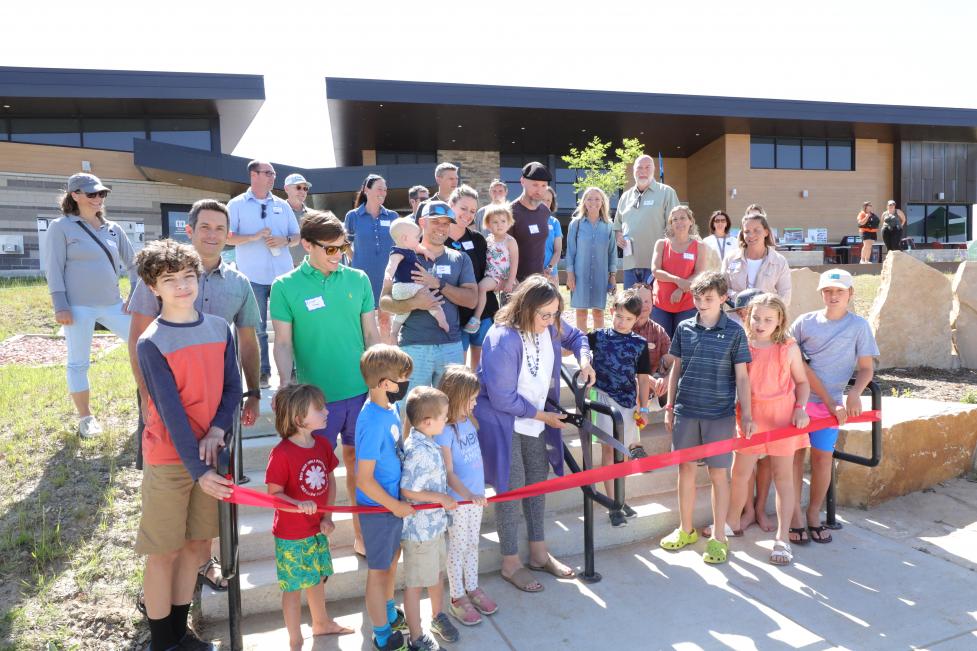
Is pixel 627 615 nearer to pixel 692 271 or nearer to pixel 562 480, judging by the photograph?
pixel 562 480

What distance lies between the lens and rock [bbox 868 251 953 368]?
24.4 feet

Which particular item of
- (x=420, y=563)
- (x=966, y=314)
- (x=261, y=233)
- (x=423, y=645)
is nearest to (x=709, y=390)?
(x=420, y=563)

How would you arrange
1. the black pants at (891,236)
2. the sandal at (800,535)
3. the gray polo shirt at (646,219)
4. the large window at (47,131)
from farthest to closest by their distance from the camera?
the large window at (47,131) → the black pants at (891,236) → the gray polo shirt at (646,219) → the sandal at (800,535)

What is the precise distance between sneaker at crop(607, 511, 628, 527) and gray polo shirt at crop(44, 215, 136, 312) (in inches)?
160

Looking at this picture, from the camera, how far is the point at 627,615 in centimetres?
325

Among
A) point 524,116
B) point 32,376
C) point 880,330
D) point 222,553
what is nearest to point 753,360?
point 222,553

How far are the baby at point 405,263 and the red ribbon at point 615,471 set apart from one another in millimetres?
1120

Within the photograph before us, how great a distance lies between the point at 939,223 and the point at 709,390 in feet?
117

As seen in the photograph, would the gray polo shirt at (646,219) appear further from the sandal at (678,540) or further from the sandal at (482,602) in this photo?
the sandal at (482,602)

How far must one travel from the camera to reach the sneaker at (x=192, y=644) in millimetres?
2803

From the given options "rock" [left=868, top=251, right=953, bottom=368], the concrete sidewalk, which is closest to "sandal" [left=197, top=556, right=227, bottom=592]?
the concrete sidewalk

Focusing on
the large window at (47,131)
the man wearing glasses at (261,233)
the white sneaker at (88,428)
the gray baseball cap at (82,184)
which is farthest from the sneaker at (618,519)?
the large window at (47,131)

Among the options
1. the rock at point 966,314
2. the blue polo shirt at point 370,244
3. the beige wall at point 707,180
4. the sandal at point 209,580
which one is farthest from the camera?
the beige wall at point 707,180

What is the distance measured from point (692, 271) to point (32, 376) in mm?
6678
